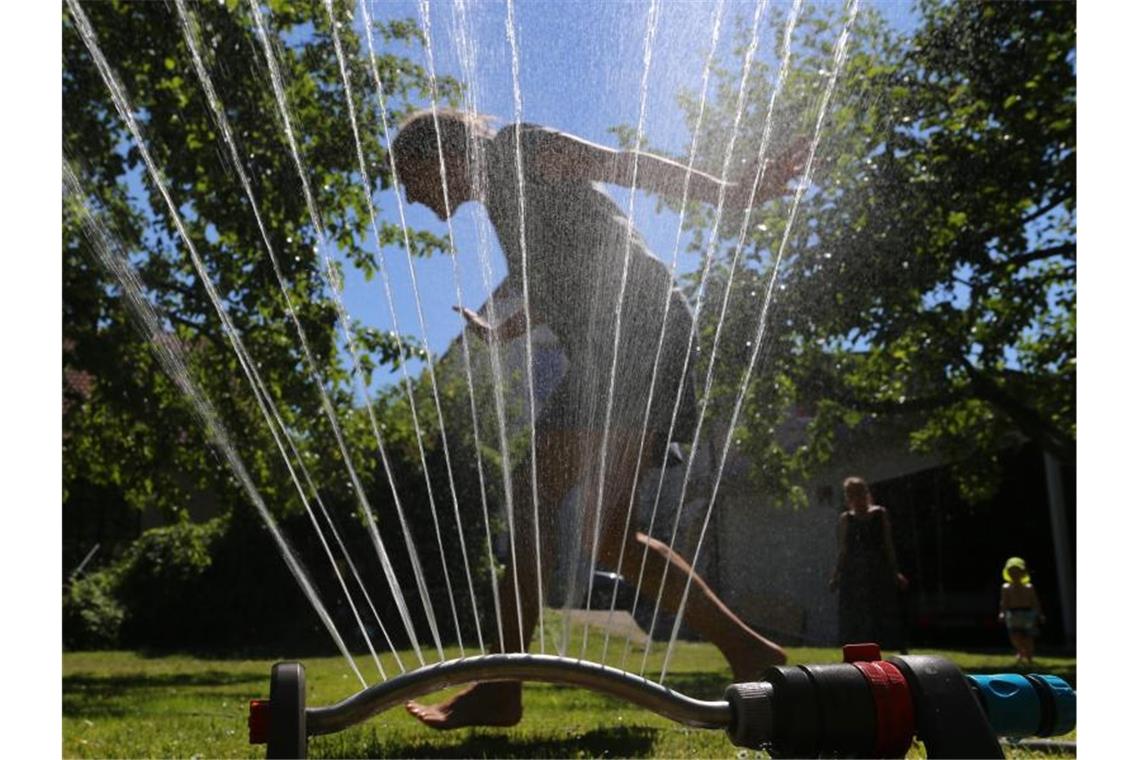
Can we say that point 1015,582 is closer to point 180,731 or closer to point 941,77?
point 941,77

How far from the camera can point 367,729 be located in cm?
452

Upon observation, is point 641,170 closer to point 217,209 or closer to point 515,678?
point 515,678

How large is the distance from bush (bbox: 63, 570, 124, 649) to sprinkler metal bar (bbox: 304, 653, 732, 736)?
44.2ft

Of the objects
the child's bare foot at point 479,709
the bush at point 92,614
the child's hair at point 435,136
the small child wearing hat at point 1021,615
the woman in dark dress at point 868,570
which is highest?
the child's hair at point 435,136

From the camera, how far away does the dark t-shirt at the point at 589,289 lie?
404 cm

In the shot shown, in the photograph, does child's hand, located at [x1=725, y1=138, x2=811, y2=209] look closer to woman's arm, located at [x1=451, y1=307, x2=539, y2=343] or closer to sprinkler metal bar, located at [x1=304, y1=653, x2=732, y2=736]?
woman's arm, located at [x1=451, y1=307, x2=539, y2=343]

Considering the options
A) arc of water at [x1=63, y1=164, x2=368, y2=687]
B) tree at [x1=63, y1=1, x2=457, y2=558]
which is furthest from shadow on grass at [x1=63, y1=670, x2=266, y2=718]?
tree at [x1=63, y1=1, x2=457, y2=558]

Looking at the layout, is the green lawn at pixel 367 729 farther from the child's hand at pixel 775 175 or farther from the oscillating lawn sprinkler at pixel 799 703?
the child's hand at pixel 775 175

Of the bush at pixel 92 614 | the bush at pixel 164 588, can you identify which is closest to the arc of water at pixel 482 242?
Answer: the bush at pixel 164 588

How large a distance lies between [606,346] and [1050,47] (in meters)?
5.90

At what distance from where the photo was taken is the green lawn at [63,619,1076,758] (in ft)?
12.8

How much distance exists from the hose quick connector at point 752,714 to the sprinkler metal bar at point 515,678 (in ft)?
0.07

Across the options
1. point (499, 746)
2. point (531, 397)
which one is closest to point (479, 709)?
point (499, 746)
